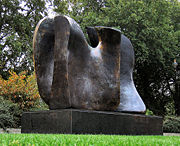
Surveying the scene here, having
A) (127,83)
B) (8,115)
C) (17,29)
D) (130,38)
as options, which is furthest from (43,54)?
(17,29)

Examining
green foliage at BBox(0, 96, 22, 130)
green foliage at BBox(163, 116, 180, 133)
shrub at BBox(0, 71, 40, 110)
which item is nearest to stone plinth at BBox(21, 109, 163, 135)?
green foliage at BBox(0, 96, 22, 130)

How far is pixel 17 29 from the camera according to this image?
22.4 m

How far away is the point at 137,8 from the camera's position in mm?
17938

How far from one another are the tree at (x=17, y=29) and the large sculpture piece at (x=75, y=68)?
13.7 m

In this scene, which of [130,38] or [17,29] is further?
[17,29]

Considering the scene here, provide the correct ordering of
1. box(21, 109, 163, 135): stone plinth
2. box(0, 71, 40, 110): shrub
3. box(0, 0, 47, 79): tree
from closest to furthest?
box(21, 109, 163, 135): stone plinth < box(0, 71, 40, 110): shrub < box(0, 0, 47, 79): tree

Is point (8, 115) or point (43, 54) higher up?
point (43, 54)

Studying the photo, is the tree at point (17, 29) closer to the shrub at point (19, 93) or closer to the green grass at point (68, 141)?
the shrub at point (19, 93)

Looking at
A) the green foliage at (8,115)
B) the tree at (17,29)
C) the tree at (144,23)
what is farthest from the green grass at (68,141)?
the tree at (17,29)

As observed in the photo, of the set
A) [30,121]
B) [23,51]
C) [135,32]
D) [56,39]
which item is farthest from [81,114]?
[23,51]

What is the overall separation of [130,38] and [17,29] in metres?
10.0

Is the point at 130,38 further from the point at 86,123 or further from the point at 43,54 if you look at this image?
the point at 86,123

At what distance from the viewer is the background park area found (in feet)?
50.2

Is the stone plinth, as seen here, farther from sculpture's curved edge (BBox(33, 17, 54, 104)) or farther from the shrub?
the shrub
